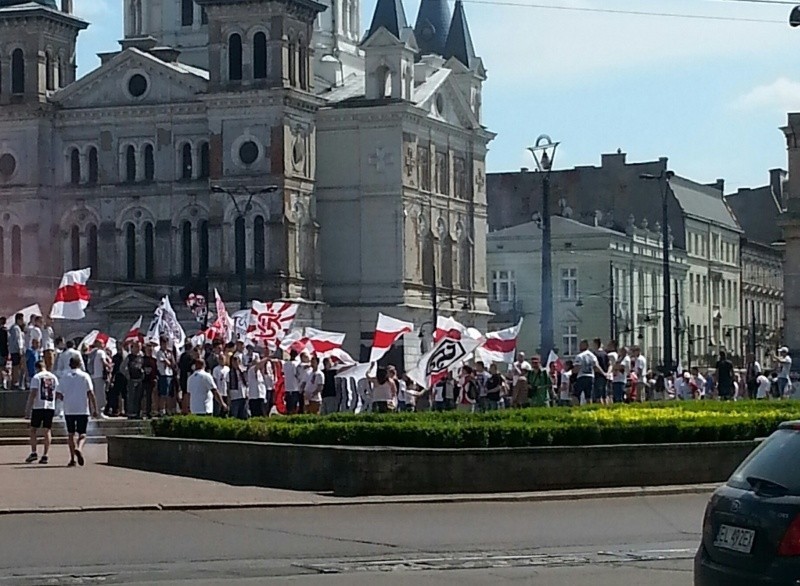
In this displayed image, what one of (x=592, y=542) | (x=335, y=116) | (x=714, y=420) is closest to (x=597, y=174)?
(x=335, y=116)

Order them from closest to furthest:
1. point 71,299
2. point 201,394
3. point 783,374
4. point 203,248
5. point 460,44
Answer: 1. point 201,394
2. point 71,299
3. point 783,374
4. point 203,248
5. point 460,44

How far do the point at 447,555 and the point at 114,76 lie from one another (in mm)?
78172

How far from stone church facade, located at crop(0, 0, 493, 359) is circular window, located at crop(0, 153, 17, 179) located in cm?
9

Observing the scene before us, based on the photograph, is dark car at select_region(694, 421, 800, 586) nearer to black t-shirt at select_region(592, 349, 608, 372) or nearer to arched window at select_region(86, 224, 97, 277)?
black t-shirt at select_region(592, 349, 608, 372)

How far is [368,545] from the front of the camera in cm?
1695

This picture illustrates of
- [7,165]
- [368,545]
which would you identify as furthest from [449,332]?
[7,165]

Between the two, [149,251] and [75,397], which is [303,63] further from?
[75,397]

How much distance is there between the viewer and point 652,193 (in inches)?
4456

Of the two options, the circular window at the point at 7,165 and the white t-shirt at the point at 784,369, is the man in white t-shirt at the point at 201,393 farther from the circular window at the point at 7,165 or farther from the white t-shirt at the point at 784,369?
the circular window at the point at 7,165

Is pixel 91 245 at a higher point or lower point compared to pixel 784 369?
higher

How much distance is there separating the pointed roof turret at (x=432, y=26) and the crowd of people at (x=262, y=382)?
67.4 metres

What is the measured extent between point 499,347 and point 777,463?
3229 cm

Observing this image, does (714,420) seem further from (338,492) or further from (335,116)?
(335,116)

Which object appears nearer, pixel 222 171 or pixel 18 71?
pixel 222 171
